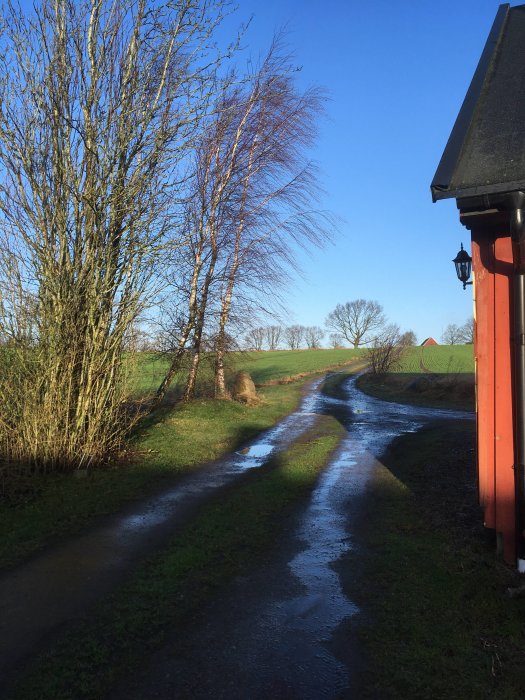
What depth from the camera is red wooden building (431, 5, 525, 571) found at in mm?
4910

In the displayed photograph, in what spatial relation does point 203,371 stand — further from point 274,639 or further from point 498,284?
point 274,639

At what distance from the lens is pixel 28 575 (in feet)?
15.6

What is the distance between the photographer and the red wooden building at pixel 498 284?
4.91 metres

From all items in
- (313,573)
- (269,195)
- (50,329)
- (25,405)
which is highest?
(269,195)

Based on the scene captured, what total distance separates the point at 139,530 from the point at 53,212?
18.0 ft

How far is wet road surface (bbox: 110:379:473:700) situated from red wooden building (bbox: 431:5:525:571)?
71.0 inches

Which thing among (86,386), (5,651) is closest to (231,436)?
(86,386)

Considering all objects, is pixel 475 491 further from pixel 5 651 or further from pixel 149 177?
pixel 149 177

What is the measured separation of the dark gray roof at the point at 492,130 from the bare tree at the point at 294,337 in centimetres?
9802

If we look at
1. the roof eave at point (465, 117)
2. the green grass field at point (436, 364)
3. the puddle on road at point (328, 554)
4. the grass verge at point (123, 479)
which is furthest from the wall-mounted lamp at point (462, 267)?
the green grass field at point (436, 364)

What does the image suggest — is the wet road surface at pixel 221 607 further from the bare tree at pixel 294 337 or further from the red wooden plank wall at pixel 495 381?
the bare tree at pixel 294 337

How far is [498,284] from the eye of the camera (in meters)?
5.33

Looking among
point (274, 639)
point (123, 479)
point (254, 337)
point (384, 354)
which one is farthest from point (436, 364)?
point (274, 639)

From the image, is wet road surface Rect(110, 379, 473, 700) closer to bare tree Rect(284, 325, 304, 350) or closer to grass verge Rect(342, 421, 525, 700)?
grass verge Rect(342, 421, 525, 700)
